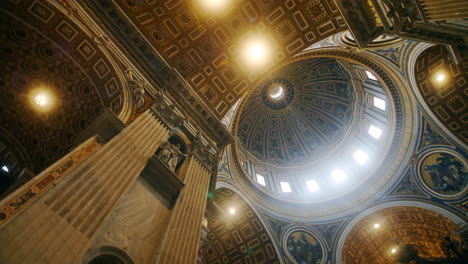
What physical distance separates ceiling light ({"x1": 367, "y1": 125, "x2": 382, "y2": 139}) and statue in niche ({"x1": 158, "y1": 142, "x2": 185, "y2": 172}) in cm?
1159

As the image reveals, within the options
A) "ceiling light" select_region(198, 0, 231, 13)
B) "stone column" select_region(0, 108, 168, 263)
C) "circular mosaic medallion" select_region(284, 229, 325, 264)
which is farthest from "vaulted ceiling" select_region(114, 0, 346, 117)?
"circular mosaic medallion" select_region(284, 229, 325, 264)

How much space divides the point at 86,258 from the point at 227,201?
29.3ft

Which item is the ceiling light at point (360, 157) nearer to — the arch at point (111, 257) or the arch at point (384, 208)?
the arch at point (384, 208)

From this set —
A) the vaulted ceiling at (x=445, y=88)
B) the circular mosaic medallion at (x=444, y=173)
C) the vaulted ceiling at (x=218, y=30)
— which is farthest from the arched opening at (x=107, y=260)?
the circular mosaic medallion at (x=444, y=173)

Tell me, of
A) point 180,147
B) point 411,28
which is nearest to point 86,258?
point 180,147

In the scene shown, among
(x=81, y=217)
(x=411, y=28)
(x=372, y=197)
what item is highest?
(x=372, y=197)

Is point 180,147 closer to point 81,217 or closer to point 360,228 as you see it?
point 81,217

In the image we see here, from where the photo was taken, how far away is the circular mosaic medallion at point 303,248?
1216 cm

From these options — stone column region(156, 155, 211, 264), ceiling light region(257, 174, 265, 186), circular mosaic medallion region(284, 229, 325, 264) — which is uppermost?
ceiling light region(257, 174, 265, 186)

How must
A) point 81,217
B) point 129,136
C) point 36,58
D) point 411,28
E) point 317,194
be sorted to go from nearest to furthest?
1. point 81,217
2. point 129,136
3. point 411,28
4. point 36,58
5. point 317,194

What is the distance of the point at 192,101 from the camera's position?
27.8ft

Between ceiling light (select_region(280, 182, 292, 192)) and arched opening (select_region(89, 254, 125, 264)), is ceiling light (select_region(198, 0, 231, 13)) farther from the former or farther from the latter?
ceiling light (select_region(280, 182, 292, 192))

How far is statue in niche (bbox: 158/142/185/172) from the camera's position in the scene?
19.3ft

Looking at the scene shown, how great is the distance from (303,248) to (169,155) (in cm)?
1006
